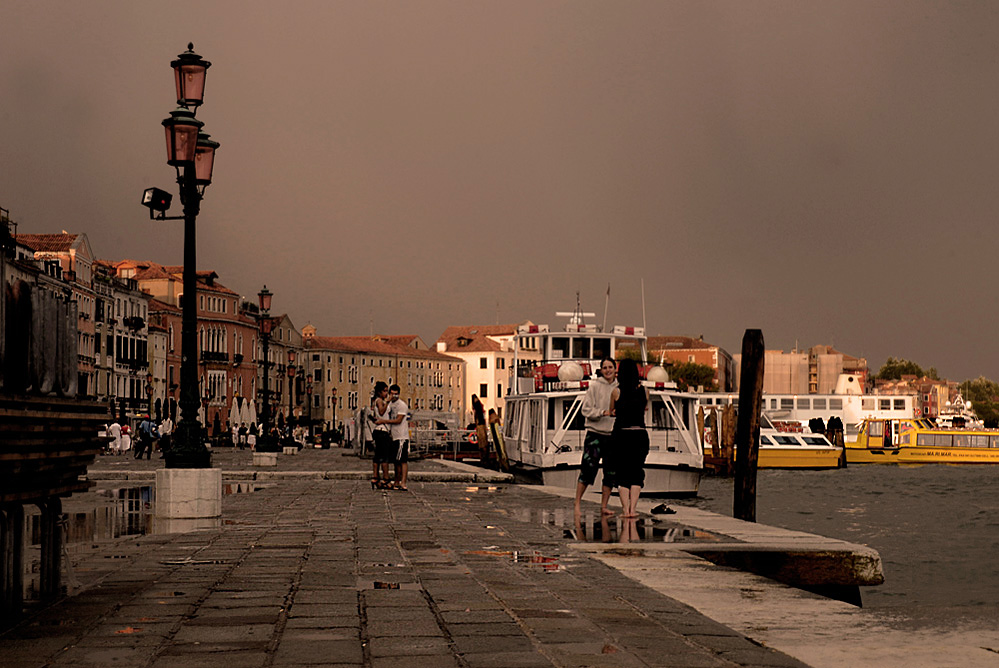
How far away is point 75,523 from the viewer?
14.0 meters

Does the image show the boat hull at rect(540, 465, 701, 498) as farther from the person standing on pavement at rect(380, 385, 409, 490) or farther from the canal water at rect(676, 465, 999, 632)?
the person standing on pavement at rect(380, 385, 409, 490)

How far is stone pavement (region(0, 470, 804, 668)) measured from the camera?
19.2 feet

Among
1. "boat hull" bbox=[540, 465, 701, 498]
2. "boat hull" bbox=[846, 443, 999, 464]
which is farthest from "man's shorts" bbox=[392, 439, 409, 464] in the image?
"boat hull" bbox=[846, 443, 999, 464]

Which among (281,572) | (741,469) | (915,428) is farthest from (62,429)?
(915,428)

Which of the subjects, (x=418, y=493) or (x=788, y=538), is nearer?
(x=788, y=538)

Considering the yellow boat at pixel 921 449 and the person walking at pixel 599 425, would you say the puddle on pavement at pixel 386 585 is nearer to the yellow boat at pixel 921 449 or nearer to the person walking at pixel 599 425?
the person walking at pixel 599 425

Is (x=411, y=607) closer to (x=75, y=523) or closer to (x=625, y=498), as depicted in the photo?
(x=625, y=498)

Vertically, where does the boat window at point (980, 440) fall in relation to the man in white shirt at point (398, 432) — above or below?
below

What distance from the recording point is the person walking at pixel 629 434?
516 inches

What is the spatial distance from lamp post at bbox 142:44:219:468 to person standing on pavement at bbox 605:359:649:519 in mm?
4815

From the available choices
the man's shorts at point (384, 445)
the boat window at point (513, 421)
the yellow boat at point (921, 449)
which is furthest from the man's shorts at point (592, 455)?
the yellow boat at point (921, 449)

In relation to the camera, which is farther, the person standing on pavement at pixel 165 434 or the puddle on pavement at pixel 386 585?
the person standing on pavement at pixel 165 434

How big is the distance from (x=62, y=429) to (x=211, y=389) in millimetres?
112707

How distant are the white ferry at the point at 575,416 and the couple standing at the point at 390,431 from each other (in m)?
11.1
